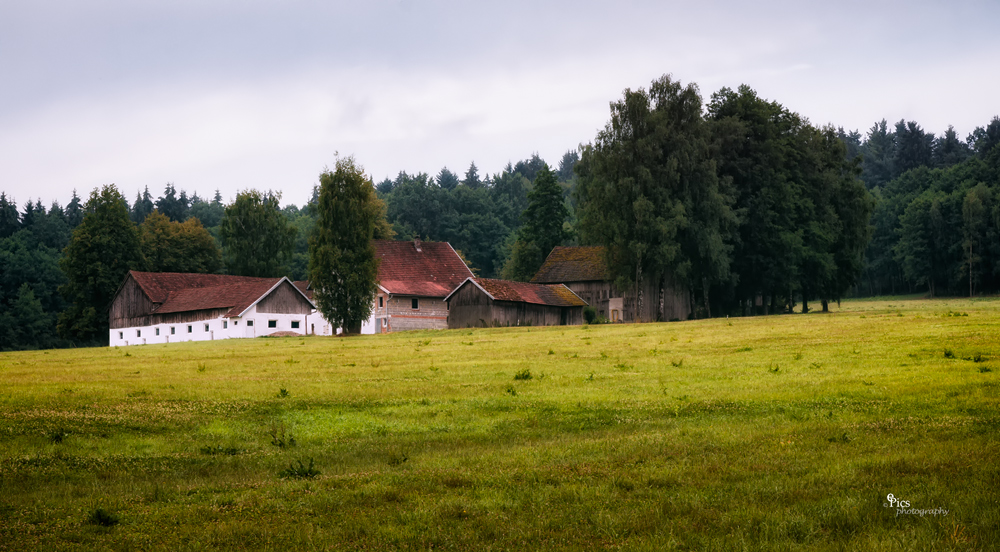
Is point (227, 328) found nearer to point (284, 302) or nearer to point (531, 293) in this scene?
point (284, 302)

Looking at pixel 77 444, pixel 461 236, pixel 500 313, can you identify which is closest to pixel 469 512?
pixel 77 444

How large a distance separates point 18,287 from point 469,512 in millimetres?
130725

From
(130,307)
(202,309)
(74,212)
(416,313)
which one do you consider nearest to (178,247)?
(130,307)

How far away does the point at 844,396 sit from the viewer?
1705 centimetres

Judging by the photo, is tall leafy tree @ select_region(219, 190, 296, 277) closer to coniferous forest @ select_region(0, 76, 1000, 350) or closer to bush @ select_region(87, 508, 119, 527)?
coniferous forest @ select_region(0, 76, 1000, 350)

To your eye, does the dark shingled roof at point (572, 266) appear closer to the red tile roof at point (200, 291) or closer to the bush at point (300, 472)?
the red tile roof at point (200, 291)

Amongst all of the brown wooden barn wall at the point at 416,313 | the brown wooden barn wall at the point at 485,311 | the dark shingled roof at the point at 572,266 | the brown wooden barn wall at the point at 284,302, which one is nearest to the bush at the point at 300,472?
the brown wooden barn wall at the point at 485,311

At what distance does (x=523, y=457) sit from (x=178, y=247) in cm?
10847

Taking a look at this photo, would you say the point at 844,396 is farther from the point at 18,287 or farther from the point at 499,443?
the point at 18,287

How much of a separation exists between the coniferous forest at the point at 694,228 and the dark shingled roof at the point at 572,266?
488 centimetres

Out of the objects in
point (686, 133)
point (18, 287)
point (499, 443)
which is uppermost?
point (686, 133)

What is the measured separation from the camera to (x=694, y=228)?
215 ft

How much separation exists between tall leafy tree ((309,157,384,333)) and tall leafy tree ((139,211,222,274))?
5053 cm

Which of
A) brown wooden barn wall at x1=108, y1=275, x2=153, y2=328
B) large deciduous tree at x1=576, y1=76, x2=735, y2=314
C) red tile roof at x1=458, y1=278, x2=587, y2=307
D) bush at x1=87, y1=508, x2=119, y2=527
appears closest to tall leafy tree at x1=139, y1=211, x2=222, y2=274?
brown wooden barn wall at x1=108, y1=275, x2=153, y2=328
